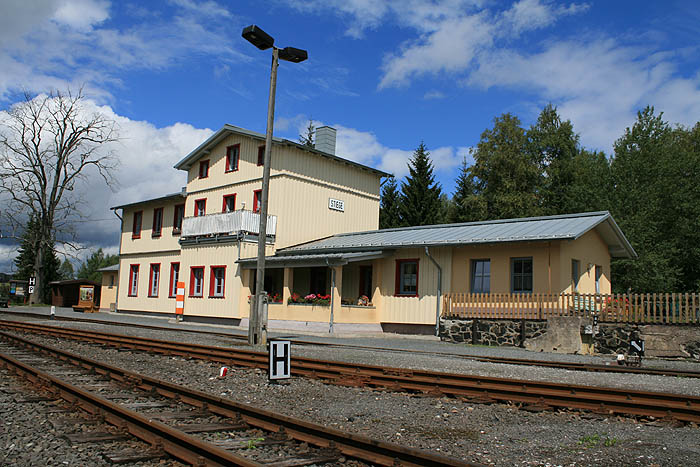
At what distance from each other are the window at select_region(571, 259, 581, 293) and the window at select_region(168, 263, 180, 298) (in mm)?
20055

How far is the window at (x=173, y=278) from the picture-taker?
3180cm

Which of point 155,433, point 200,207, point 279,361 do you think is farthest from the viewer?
point 200,207

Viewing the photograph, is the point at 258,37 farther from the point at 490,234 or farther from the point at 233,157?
the point at 233,157

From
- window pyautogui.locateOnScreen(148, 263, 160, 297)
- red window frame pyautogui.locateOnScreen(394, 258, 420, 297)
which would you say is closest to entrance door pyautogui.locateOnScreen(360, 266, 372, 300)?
red window frame pyautogui.locateOnScreen(394, 258, 420, 297)

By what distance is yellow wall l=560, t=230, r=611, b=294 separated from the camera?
19.5 metres

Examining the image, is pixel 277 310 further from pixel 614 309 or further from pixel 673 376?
pixel 673 376

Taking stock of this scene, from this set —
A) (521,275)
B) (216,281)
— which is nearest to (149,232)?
(216,281)

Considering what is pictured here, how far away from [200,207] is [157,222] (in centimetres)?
448

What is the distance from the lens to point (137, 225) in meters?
36.3

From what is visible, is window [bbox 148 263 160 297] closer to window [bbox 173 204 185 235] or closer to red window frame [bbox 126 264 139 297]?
red window frame [bbox 126 264 139 297]

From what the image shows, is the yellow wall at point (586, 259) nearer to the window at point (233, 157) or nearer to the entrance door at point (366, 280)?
the entrance door at point (366, 280)

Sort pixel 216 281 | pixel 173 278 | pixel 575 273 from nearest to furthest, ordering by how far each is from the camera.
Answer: pixel 575 273, pixel 216 281, pixel 173 278

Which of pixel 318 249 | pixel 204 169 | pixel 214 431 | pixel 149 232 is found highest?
pixel 204 169

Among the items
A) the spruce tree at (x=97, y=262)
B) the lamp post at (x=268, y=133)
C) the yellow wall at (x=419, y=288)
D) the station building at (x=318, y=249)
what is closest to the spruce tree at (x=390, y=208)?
the station building at (x=318, y=249)
